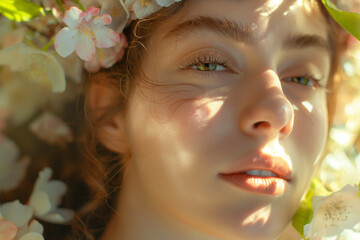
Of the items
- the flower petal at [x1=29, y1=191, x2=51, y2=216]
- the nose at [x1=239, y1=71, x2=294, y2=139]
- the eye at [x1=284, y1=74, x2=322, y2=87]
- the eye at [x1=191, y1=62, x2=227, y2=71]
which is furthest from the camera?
the flower petal at [x1=29, y1=191, x2=51, y2=216]

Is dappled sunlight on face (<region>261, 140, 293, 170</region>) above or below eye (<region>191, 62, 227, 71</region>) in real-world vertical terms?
below

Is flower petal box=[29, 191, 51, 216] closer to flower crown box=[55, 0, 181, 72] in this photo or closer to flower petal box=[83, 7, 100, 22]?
flower crown box=[55, 0, 181, 72]

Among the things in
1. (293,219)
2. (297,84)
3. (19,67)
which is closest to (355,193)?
(293,219)

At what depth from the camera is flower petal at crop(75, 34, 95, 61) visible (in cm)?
121

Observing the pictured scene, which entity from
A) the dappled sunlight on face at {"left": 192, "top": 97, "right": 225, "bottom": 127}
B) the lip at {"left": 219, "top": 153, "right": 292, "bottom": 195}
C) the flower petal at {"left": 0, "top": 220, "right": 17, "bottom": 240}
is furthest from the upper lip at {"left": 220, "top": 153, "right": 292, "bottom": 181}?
the flower petal at {"left": 0, "top": 220, "right": 17, "bottom": 240}

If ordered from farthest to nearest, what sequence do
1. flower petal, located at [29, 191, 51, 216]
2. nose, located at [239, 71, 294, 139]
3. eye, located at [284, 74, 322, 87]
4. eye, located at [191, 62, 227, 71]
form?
flower petal, located at [29, 191, 51, 216] → eye, located at [284, 74, 322, 87] → eye, located at [191, 62, 227, 71] → nose, located at [239, 71, 294, 139]

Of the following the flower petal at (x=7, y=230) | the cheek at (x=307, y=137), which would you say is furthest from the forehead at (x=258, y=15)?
the flower petal at (x=7, y=230)

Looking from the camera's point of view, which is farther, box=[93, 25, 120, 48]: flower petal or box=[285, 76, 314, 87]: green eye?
box=[285, 76, 314, 87]: green eye

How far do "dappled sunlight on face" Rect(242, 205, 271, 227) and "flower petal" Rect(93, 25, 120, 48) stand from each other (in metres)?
0.53

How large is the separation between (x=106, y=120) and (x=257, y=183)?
1.59 feet

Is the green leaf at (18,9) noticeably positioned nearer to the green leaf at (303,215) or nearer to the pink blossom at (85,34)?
the pink blossom at (85,34)

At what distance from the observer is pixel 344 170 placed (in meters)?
1.59

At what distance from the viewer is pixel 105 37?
1240 mm

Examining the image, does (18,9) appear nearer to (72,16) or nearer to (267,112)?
(72,16)
